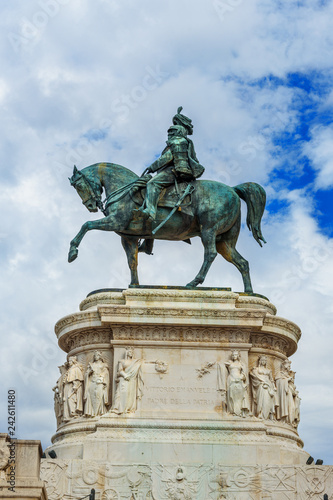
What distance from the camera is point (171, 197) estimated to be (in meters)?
29.7

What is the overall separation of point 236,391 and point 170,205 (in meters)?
6.10

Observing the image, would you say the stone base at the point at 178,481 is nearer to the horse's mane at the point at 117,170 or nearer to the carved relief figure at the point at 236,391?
the carved relief figure at the point at 236,391

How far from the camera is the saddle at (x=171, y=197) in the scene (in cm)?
→ 2962

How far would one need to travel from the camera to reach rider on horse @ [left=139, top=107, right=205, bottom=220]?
2941cm

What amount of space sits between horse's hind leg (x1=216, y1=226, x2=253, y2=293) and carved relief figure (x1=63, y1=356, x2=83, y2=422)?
5932 millimetres

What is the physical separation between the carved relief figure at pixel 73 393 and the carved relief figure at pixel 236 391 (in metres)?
4.26

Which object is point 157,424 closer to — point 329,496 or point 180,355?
point 180,355

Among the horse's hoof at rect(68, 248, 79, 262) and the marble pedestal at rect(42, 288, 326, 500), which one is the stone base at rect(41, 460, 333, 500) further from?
A: the horse's hoof at rect(68, 248, 79, 262)

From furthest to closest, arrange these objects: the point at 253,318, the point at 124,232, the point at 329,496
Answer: the point at 124,232 → the point at 253,318 → the point at 329,496

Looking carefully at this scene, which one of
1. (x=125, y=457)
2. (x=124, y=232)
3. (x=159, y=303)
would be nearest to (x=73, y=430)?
(x=125, y=457)

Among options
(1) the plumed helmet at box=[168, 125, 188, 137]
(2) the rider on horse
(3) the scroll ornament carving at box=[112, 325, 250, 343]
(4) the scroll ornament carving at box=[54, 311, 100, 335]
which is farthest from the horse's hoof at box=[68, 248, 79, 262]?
(1) the plumed helmet at box=[168, 125, 188, 137]

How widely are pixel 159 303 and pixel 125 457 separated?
4560 millimetres

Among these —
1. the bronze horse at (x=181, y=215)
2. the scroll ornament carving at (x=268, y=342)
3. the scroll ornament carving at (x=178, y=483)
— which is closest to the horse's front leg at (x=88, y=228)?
the bronze horse at (x=181, y=215)

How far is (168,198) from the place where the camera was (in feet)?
97.6
